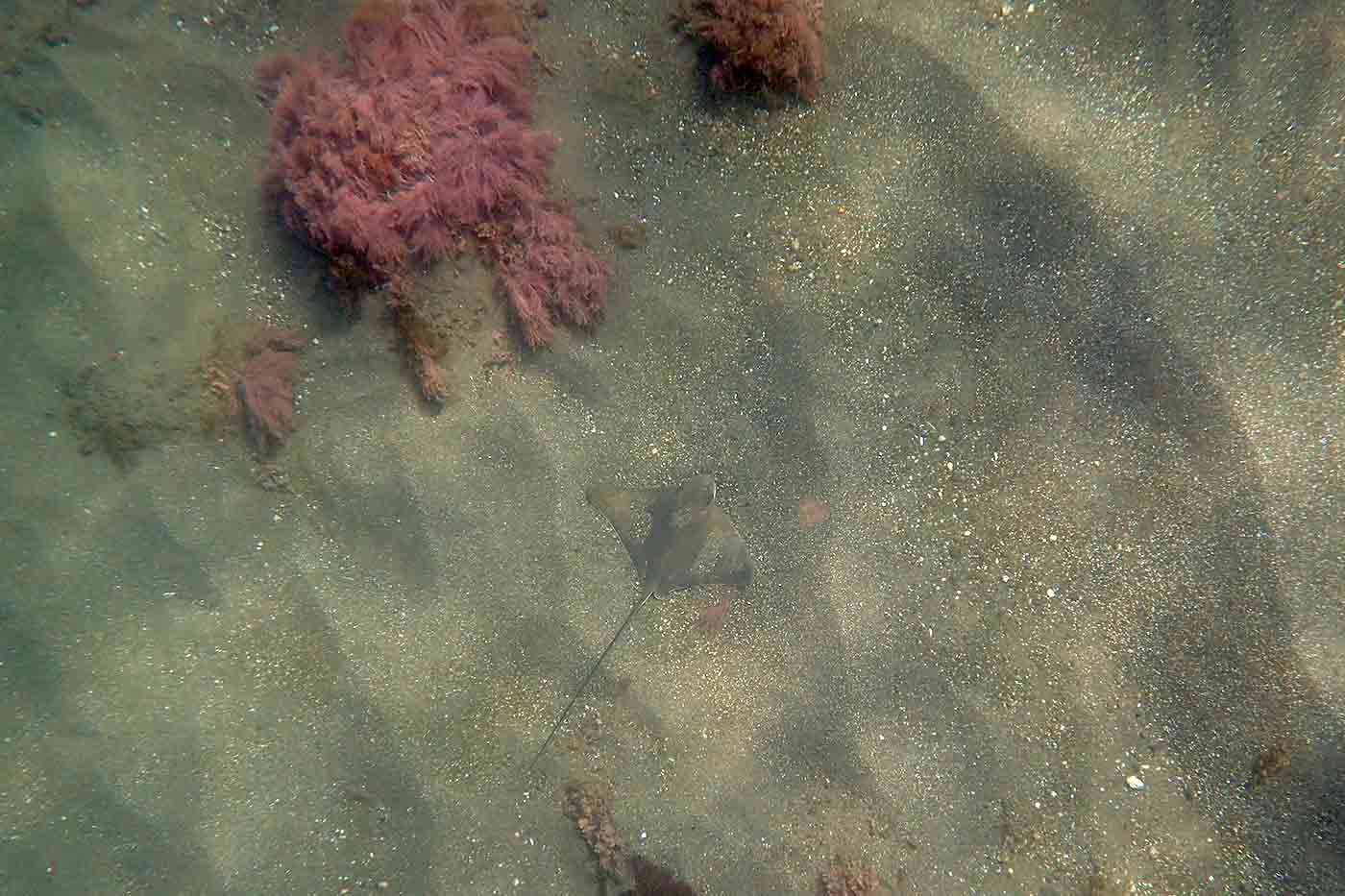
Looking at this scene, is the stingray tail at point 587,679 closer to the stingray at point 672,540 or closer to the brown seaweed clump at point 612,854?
the stingray at point 672,540

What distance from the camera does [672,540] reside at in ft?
19.0

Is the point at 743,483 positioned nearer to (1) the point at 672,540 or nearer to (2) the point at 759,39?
(1) the point at 672,540

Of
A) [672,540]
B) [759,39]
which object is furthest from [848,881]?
[759,39]

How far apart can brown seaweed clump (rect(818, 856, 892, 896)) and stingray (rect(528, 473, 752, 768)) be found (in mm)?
2400

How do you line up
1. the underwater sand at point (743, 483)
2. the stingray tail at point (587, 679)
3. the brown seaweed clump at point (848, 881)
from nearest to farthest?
the underwater sand at point (743, 483) < the brown seaweed clump at point (848, 881) < the stingray tail at point (587, 679)

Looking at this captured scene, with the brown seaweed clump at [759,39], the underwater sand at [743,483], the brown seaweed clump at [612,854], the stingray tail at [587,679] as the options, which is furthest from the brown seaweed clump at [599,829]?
the brown seaweed clump at [759,39]

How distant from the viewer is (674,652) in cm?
596

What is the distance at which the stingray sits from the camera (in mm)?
5824

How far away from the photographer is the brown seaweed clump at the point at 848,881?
566cm

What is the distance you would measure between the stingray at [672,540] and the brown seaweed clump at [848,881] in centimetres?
240

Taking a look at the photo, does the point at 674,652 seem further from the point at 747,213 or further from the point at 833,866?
the point at 747,213

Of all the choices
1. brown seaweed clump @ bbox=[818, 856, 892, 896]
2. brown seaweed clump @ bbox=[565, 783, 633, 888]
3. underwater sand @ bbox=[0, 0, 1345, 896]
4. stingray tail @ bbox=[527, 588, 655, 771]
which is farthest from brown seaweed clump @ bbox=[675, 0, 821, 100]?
brown seaweed clump @ bbox=[818, 856, 892, 896]

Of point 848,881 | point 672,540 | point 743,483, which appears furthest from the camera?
point 743,483

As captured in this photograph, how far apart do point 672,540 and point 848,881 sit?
3.28m
